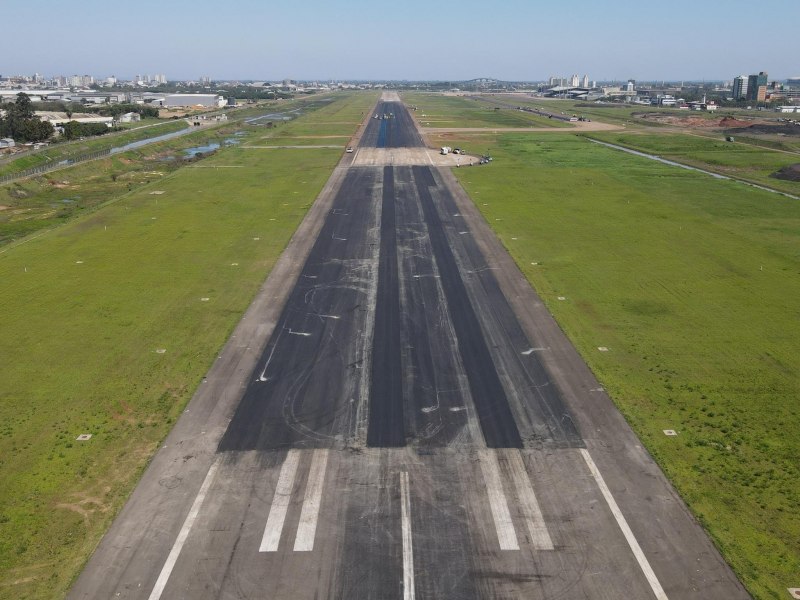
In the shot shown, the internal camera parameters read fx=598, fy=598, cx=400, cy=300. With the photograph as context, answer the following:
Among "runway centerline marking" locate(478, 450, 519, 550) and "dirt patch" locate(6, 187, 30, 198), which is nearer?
"runway centerline marking" locate(478, 450, 519, 550)

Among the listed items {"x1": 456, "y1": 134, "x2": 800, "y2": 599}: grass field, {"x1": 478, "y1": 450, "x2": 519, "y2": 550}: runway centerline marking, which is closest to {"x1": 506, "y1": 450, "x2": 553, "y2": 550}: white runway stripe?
{"x1": 478, "y1": 450, "x2": 519, "y2": 550}: runway centerline marking

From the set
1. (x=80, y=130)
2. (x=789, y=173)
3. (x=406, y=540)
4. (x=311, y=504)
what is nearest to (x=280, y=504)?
(x=311, y=504)

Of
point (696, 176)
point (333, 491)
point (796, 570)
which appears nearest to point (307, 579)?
point (333, 491)

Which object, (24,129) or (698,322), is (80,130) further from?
(698,322)

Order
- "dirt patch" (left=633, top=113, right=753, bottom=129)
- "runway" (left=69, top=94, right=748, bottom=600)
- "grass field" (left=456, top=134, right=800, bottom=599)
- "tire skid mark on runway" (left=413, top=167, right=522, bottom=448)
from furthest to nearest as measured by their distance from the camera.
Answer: "dirt patch" (left=633, top=113, right=753, bottom=129)
"tire skid mark on runway" (left=413, top=167, right=522, bottom=448)
"grass field" (left=456, top=134, right=800, bottom=599)
"runway" (left=69, top=94, right=748, bottom=600)

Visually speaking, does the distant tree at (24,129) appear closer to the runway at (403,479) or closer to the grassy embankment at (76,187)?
the grassy embankment at (76,187)

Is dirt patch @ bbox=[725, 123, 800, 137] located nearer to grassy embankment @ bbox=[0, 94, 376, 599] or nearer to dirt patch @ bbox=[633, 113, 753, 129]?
dirt patch @ bbox=[633, 113, 753, 129]
